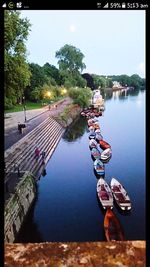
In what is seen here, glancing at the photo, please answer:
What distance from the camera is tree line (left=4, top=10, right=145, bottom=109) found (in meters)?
14.1

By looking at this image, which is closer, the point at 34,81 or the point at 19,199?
the point at 19,199

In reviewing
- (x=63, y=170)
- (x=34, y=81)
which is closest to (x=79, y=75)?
(x=34, y=81)

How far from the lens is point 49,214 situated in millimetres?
17594

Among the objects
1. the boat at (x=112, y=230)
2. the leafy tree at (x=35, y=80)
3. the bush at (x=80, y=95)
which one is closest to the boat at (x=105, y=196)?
the boat at (x=112, y=230)

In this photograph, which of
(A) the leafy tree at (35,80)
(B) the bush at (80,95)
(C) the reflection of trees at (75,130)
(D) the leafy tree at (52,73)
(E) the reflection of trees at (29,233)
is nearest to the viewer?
(E) the reflection of trees at (29,233)

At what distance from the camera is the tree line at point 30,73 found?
46.4 feet

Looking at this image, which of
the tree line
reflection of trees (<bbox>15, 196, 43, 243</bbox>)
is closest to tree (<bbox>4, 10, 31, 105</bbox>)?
the tree line

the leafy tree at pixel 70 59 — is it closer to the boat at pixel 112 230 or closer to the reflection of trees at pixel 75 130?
the reflection of trees at pixel 75 130

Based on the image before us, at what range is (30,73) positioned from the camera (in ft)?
59.2

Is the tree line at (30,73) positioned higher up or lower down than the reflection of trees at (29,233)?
higher up

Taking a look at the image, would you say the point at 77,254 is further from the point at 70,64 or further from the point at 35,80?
the point at 70,64

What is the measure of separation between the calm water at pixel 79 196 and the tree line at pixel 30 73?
6.98 meters

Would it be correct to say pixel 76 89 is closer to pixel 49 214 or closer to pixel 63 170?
pixel 63 170

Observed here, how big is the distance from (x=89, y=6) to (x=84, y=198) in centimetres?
1841
